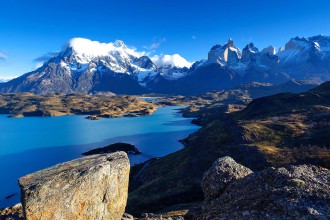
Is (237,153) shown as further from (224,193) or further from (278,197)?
(278,197)

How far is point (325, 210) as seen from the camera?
15.8 metres

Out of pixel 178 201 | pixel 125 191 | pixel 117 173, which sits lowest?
pixel 178 201

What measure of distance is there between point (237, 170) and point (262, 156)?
177ft

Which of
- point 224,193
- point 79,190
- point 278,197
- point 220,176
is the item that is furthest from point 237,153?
point 278,197

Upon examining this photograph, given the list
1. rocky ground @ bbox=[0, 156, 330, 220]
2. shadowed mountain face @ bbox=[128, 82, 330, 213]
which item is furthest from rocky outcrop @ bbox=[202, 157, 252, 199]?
shadowed mountain face @ bbox=[128, 82, 330, 213]

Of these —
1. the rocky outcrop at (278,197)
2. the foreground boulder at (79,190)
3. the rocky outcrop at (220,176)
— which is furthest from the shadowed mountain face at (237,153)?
the rocky outcrop at (278,197)

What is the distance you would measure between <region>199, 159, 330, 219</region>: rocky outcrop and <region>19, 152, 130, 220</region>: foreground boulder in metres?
9.46

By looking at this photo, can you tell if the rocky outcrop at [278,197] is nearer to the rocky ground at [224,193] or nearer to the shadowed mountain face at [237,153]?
the rocky ground at [224,193]

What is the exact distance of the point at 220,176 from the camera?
2500 cm

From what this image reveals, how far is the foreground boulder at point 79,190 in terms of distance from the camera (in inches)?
861

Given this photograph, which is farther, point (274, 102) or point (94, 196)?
point (274, 102)

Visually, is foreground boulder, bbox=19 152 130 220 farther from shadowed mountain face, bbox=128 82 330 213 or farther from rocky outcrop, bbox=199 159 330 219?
shadowed mountain face, bbox=128 82 330 213


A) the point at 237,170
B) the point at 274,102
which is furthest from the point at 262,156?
the point at 274,102

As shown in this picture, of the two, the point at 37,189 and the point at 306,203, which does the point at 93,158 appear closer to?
the point at 37,189
